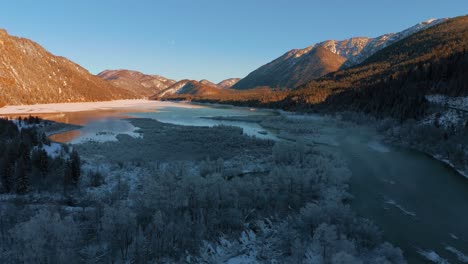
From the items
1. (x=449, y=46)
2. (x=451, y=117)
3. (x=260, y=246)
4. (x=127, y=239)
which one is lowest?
(x=260, y=246)

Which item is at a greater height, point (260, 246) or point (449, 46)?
point (449, 46)

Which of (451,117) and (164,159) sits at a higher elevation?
(451,117)

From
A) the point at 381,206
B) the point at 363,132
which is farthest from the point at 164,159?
the point at 363,132

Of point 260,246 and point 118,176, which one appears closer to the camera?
point 260,246

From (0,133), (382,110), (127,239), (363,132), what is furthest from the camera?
(382,110)

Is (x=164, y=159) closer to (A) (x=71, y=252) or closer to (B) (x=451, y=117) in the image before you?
(A) (x=71, y=252)

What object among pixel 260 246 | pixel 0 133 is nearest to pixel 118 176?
pixel 260 246

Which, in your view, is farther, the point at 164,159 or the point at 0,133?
the point at 0,133

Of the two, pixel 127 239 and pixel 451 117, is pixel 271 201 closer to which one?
pixel 127 239

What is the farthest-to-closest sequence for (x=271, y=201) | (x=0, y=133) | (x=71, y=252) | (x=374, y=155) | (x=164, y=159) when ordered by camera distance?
(x=0, y=133)
(x=374, y=155)
(x=164, y=159)
(x=271, y=201)
(x=71, y=252)
